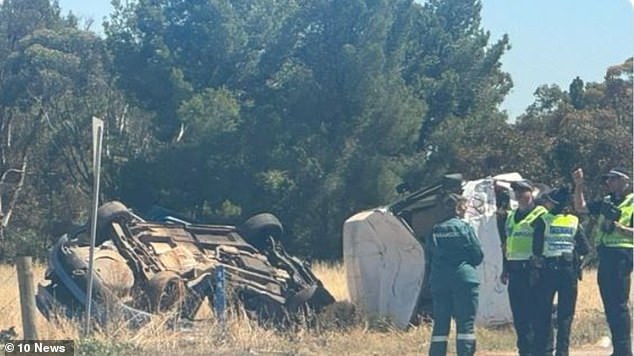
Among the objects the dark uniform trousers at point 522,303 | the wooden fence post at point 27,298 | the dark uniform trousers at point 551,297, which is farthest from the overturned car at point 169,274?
the dark uniform trousers at point 551,297

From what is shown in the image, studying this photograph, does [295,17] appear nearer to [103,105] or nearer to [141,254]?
[103,105]

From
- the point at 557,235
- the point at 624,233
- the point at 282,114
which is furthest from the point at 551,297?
the point at 282,114

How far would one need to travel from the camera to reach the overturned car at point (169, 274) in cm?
1421

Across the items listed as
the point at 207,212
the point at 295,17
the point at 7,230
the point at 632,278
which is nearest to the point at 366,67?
the point at 295,17

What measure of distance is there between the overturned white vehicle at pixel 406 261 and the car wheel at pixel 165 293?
7.86 feet

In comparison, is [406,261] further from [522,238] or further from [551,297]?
[551,297]

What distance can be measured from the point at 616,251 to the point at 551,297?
843 millimetres

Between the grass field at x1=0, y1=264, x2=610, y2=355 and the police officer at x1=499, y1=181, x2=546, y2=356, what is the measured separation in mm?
1692

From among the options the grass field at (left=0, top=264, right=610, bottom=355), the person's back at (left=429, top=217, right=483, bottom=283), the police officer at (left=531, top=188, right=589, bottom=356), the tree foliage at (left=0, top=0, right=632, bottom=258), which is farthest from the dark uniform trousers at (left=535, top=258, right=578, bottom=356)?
the tree foliage at (left=0, top=0, right=632, bottom=258)

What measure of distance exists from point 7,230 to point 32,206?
3731 millimetres

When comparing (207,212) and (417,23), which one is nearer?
(207,212)

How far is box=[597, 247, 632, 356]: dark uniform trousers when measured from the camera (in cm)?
1218

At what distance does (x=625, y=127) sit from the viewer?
106 ft

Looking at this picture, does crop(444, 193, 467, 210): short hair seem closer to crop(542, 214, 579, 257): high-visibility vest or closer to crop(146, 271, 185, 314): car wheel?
crop(542, 214, 579, 257): high-visibility vest
